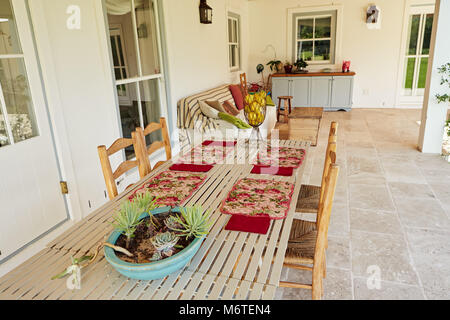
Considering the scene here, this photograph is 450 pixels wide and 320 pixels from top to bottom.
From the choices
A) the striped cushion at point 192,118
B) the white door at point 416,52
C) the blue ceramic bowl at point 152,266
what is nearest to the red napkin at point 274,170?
the blue ceramic bowl at point 152,266

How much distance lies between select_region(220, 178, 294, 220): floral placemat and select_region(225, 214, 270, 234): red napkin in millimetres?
28

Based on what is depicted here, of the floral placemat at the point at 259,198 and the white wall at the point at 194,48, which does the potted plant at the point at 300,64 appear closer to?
the white wall at the point at 194,48

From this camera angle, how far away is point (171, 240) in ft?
3.41

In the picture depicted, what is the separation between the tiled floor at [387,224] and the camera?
1.94 meters

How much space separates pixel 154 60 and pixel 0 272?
2467mm

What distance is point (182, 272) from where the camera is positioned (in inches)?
41.4

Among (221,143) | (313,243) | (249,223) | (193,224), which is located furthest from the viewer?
(221,143)

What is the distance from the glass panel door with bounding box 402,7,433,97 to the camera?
6426 millimetres

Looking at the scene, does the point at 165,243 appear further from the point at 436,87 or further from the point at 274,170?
the point at 436,87

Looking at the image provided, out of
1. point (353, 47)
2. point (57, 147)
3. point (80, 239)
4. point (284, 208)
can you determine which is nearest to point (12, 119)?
point (57, 147)

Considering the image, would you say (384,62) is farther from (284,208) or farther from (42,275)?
(42,275)

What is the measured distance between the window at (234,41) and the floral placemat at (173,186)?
4971mm

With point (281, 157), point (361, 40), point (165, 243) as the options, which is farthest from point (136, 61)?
point (361, 40)

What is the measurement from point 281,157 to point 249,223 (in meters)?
0.81
